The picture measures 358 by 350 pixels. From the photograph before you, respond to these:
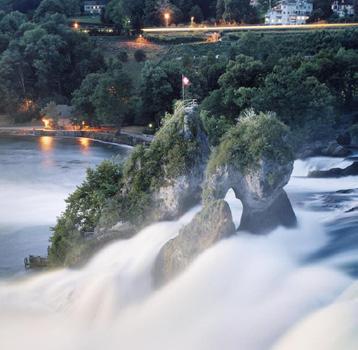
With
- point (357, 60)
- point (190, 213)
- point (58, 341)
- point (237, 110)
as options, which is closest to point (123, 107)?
point (237, 110)

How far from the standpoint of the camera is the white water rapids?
24.6 metres

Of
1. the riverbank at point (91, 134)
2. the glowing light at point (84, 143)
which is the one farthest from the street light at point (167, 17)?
the glowing light at point (84, 143)

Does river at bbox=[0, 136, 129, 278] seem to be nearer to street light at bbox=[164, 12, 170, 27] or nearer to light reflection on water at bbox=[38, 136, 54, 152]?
light reflection on water at bbox=[38, 136, 54, 152]

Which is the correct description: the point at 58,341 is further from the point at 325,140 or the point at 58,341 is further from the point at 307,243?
the point at 325,140

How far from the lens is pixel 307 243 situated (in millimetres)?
31953

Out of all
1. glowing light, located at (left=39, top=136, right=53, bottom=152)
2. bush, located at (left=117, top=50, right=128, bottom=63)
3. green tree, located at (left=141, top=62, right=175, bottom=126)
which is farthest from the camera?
bush, located at (left=117, top=50, right=128, bottom=63)

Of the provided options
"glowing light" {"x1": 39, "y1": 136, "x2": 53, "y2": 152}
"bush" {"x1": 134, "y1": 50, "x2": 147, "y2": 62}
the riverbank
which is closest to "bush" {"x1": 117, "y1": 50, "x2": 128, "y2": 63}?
"bush" {"x1": 134, "y1": 50, "x2": 147, "y2": 62}

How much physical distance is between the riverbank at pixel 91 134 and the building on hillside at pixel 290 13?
158 ft

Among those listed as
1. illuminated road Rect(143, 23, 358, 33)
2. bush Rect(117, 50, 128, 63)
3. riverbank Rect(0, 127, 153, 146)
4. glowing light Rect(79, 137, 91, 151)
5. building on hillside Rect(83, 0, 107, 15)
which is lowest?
Answer: glowing light Rect(79, 137, 91, 151)

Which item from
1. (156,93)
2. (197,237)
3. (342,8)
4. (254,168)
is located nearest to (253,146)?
(254,168)

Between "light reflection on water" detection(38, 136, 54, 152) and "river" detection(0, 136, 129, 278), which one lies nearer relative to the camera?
"river" detection(0, 136, 129, 278)

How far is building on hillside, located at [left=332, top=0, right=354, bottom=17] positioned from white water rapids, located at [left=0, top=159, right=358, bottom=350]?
272 ft

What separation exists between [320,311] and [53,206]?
2781 centimetres

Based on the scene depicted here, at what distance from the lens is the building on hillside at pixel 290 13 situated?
112375 mm
